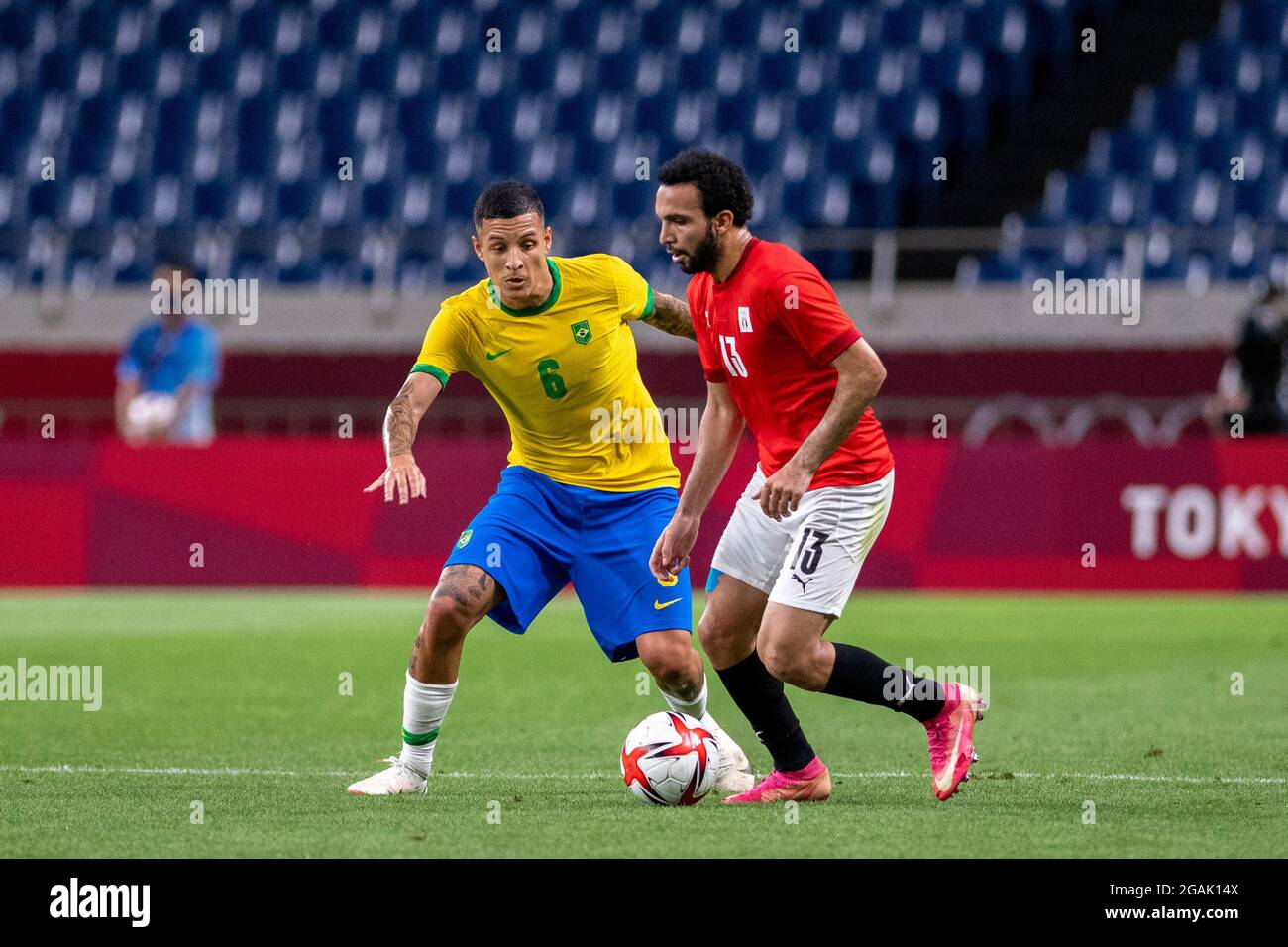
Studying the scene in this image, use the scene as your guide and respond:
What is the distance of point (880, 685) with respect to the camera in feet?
22.7

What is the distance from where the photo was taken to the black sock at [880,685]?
6883 millimetres

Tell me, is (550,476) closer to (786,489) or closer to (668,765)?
(668,765)

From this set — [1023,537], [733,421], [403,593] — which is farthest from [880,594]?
[733,421]

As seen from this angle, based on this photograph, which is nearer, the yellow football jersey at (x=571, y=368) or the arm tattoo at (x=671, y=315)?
the yellow football jersey at (x=571, y=368)

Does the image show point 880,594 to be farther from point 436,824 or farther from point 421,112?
point 436,824

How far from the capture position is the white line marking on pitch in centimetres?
743

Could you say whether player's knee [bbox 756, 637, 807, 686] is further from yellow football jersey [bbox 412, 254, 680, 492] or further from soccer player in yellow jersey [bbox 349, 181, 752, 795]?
yellow football jersey [bbox 412, 254, 680, 492]

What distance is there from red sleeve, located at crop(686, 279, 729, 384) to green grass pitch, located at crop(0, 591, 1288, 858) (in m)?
1.54

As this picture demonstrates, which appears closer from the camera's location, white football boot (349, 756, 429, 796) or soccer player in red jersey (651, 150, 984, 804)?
soccer player in red jersey (651, 150, 984, 804)

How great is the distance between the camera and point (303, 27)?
2225 centimetres

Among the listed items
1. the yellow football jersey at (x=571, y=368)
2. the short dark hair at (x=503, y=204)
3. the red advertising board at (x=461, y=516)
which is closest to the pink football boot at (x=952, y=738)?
the yellow football jersey at (x=571, y=368)

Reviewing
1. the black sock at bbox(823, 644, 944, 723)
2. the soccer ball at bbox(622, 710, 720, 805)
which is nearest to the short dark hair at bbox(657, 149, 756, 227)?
the black sock at bbox(823, 644, 944, 723)

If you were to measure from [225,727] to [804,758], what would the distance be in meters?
3.23

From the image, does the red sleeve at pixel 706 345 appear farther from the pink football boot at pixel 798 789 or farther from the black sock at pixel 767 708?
the pink football boot at pixel 798 789
